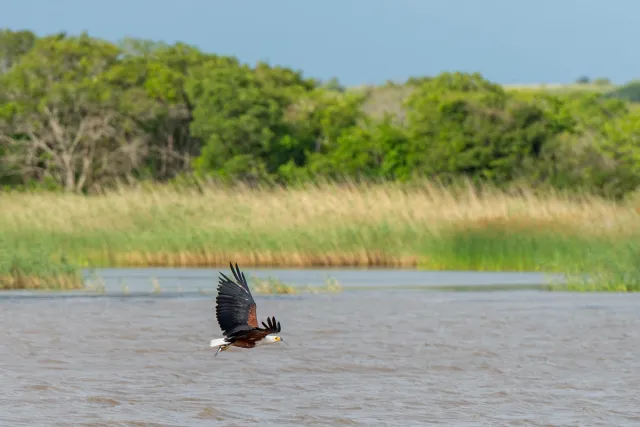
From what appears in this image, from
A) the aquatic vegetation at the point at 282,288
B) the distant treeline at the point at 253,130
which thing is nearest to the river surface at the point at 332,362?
the aquatic vegetation at the point at 282,288

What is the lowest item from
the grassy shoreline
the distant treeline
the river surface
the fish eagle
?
the river surface

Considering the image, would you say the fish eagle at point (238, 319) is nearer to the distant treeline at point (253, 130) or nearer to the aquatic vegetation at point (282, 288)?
the aquatic vegetation at point (282, 288)

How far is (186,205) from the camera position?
26281 millimetres

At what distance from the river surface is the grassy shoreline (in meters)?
4.97

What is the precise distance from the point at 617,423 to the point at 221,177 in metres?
34.4

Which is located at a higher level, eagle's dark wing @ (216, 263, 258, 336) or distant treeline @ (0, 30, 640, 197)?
distant treeline @ (0, 30, 640, 197)

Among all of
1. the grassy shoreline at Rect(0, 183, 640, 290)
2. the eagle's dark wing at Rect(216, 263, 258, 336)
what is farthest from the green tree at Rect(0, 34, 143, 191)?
the eagle's dark wing at Rect(216, 263, 258, 336)

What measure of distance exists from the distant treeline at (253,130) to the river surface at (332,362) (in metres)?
23.1

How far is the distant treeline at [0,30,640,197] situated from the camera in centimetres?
4150

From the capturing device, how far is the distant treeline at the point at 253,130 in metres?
41.5

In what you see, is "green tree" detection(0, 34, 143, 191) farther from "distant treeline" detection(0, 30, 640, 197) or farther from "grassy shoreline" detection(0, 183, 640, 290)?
"grassy shoreline" detection(0, 183, 640, 290)

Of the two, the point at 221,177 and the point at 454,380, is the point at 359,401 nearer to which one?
the point at 454,380

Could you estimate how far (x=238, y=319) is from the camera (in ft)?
30.6

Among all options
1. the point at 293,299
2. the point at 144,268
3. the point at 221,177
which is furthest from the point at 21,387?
the point at 221,177
